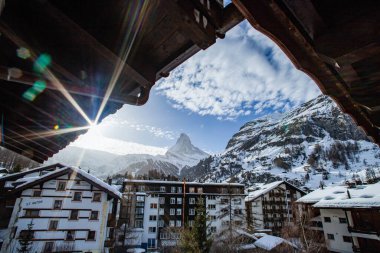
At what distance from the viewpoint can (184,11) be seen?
5.86 ft

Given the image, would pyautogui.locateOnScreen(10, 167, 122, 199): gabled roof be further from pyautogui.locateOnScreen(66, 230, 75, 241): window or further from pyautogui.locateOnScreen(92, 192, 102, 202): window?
pyautogui.locateOnScreen(66, 230, 75, 241): window

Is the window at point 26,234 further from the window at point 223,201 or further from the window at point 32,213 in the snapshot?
the window at point 223,201

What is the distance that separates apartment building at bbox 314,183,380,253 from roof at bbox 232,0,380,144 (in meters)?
28.8

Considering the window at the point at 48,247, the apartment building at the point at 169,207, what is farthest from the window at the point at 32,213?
the apartment building at the point at 169,207

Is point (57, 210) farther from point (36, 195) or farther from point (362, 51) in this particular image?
point (362, 51)

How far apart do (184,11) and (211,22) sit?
0.37 metres

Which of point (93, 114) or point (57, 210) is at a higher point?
point (93, 114)

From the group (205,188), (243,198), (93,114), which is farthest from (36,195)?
(243,198)

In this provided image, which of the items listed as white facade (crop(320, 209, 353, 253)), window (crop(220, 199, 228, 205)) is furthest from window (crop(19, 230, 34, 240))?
window (crop(220, 199, 228, 205))

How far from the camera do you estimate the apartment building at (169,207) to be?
43.4 metres

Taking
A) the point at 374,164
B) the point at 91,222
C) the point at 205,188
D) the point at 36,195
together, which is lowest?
the point at 91,222

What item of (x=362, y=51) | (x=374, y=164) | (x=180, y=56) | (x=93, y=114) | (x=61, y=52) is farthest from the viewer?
(x=374, y=164)

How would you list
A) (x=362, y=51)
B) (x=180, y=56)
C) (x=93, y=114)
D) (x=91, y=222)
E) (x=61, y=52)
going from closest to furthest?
(x=362, y=51), (x=180, y=56), (x=61, y=52), (x=93, y=114), (x=91, y=222)

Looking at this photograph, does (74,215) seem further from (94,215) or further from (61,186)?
(61,186)
